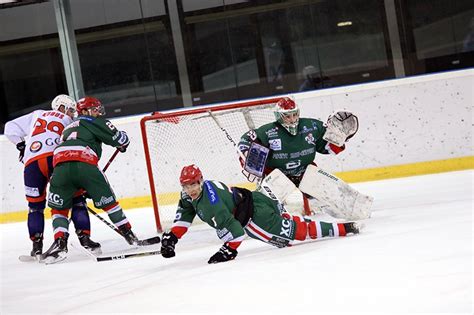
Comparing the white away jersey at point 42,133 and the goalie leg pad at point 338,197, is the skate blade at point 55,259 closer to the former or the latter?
the white away jersey at point 42,133

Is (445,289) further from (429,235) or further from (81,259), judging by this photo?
(81,259)

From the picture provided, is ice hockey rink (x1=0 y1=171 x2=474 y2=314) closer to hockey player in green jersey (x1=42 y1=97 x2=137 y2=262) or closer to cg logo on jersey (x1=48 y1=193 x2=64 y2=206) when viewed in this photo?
hockey player in green jersey (x1=42 y1=97 x2=137 y2=262)

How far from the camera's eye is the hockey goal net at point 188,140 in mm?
6500

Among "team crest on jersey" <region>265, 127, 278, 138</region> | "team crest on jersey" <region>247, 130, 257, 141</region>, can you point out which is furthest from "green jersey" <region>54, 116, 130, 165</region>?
A: "team crest on jersey" <region>265, 127, 278, 138</region>

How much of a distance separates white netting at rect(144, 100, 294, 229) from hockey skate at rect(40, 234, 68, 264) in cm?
124

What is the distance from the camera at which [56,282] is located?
15.0 feet

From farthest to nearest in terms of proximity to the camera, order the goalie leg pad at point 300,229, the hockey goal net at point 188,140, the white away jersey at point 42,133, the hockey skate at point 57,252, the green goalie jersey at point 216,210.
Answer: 1. the hockey goal net at point 188,140
2. the white away jersey at point 42,133
3. the hockey skate at point 57,252
4. the goalie leg pad at point 300,229
5. the green goalie jersey at point 216,210

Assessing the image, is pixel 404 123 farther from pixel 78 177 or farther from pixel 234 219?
pixel 234 219

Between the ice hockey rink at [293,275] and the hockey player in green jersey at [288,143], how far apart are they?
1.64 ft

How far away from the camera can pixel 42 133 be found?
562 cm

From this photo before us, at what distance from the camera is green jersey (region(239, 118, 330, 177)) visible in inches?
217

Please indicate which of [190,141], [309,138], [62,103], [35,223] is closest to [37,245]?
[35,223]

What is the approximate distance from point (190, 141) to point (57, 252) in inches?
72.5

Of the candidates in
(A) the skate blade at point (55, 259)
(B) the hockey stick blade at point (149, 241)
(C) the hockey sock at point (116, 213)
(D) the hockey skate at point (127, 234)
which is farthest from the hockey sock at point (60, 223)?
(B) the hockey stick blade at point (149, 241)
